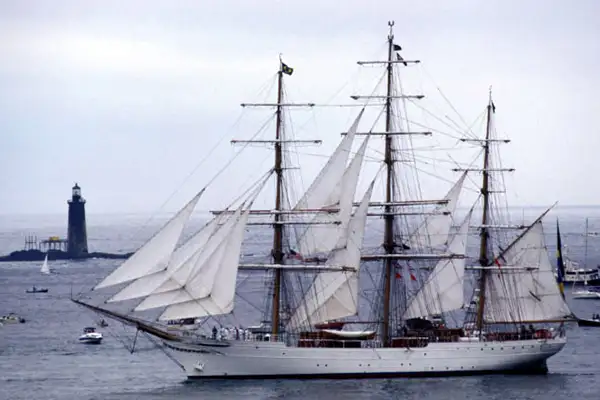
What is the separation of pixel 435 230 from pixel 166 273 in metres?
15.3

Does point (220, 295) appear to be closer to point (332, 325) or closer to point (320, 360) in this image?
point (320, 360)

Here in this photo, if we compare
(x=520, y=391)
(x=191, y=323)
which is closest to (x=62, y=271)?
(x=191, y=323)

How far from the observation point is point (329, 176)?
6838 centimetres

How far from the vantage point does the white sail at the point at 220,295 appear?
65875 millimetres

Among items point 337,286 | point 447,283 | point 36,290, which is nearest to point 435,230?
point 447,283

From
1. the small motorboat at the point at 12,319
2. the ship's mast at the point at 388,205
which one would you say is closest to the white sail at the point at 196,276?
the ship's mast at the point at 388,205

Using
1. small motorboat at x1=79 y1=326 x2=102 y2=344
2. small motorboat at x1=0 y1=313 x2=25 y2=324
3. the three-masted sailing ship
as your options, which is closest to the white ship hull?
the three-masted sailing ship

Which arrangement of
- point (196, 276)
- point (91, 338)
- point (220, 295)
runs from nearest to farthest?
point (196, 276), point (220, 295), point (91, 338)

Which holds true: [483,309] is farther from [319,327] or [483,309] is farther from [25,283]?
[25,283]

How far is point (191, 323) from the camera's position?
7531cm

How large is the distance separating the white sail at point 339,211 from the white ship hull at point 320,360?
544cm

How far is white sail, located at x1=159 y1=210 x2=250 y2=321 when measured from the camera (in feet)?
216

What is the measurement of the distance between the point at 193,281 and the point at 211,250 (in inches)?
68.5

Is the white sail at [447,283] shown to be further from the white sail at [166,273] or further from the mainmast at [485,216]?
the white sail at [166,273]
